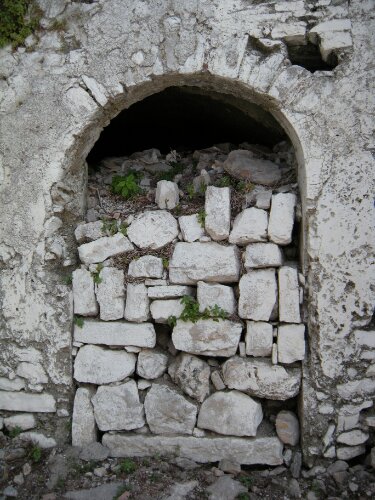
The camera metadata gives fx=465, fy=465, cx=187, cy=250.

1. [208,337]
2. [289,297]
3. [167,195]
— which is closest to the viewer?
[289,297]

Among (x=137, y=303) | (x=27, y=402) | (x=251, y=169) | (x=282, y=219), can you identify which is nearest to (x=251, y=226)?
(x=282, y=219)

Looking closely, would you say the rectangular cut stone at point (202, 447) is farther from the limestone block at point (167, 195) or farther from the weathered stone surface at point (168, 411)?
the limestone block at point (167, 195)

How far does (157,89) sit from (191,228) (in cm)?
106

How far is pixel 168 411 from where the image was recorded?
341 centimetres

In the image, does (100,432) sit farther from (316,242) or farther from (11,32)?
(11,32)

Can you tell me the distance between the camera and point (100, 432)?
3596 mm

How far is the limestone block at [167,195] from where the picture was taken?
3.54 metres

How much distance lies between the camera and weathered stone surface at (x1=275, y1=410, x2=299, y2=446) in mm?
3338

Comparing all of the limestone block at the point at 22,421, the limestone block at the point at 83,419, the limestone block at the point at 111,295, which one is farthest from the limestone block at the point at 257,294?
the limestone block at the point at 22,421

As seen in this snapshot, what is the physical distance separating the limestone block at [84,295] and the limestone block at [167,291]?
430 millimetres

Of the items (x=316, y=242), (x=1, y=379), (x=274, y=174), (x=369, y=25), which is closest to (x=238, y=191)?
(x=274, y=174)

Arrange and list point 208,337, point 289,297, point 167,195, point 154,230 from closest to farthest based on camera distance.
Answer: point 289,297 < point 208,337 < point 154,230 < point 167,195

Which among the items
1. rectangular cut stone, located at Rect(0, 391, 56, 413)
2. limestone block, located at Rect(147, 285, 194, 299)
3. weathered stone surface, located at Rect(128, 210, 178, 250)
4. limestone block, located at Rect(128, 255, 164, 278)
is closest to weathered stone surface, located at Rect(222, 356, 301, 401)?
limestone block, located at Rect(147, 285, 194, 299)

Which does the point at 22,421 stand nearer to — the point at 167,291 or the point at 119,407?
the point at 119,407
